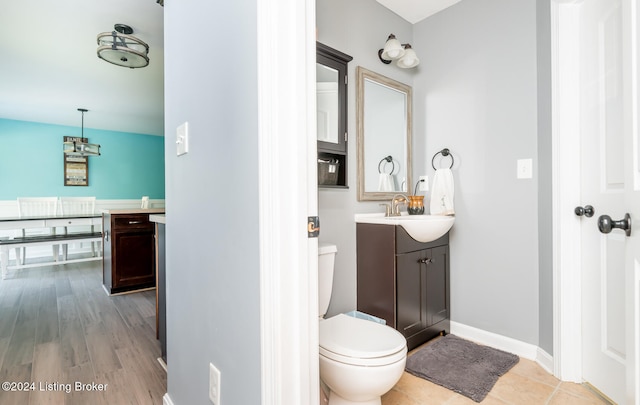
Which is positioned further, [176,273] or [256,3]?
[176,273]

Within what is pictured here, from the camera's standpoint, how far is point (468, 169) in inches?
88.1

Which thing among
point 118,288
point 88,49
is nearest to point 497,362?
point 118,288

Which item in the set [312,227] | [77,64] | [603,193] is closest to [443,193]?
[603,193]

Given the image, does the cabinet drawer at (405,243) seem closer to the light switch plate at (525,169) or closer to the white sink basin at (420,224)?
Answer: the white sink basin at (420,224)

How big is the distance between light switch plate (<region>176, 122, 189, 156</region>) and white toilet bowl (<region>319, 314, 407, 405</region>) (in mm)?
978

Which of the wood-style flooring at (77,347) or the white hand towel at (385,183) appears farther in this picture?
the white hand towel at (385,183)

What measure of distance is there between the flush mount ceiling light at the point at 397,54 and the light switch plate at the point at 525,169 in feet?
3.46

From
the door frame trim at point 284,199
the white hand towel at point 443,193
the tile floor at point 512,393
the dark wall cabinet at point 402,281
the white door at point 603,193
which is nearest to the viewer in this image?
the door frame trim at point 284,199

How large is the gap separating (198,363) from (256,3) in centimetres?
121

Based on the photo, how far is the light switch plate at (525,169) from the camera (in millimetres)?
1947

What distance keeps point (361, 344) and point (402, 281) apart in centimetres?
74

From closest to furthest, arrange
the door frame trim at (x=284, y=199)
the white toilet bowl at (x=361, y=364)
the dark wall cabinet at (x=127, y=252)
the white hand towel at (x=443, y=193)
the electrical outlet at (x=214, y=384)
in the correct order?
the door frame trim at (x=284, y=199) → the electrical outlet at (x=214, y=384) → the white toilet bowl at (x=361, y=364) → the white hand towel at (x=443, y=193) → the dark wall cabinet at (x=127, y=252)

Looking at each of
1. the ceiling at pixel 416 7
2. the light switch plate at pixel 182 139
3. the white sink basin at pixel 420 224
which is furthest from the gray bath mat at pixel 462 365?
the ceiling at pixel 416 7

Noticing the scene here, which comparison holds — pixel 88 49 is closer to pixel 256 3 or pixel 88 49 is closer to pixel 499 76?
pixel 256 3
